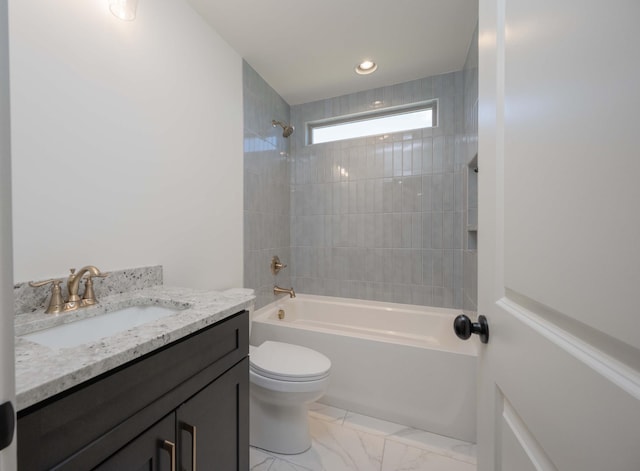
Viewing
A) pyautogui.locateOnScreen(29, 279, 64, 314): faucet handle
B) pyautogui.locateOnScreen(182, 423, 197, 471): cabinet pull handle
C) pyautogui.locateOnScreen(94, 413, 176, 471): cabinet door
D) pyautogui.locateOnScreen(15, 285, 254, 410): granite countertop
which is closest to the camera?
pyautogui.locateOnScreen(15, 285, 254, 410): granite countertop

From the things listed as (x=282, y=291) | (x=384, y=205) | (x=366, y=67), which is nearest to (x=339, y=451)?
(x=282, y=291)

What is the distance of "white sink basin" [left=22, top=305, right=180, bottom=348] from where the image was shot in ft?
2.63

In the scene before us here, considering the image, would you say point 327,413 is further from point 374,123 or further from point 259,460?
point 374,123

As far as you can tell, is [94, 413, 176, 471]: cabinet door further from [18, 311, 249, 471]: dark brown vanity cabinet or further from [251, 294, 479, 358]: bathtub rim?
[251, 294, 479, 358]: bathtub rim

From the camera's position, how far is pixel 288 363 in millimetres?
1438

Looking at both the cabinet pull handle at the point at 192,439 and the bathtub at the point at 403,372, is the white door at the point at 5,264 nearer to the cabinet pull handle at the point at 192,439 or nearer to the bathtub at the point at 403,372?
the cabinet pull handle at the point at 192,439

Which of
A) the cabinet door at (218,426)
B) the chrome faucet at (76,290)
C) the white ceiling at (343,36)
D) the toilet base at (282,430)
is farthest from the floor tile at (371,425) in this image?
the white ceiling at (343,36)

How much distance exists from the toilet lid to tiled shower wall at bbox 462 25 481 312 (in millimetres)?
1143

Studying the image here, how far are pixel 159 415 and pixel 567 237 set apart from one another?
36.6 inches

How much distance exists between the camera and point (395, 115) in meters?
2.44

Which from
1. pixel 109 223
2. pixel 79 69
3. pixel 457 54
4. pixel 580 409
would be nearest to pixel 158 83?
pixel 79 69

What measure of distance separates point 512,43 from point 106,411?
1125 millimetres

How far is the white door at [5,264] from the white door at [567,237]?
0.56 m

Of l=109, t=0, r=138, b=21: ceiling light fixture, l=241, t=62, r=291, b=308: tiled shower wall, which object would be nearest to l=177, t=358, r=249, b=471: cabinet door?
l=241, t=62, r=291, b=308: tiled shower wall
